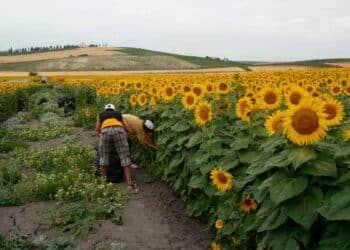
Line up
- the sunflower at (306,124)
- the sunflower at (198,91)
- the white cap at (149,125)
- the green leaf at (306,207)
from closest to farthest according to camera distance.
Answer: the sunflower at (306,124), the green leaf at (306,207), the sunflower at (198,91), the white cap at (149,125)

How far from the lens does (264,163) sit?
4090 mm

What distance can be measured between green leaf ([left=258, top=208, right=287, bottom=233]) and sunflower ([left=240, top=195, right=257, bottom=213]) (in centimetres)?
62

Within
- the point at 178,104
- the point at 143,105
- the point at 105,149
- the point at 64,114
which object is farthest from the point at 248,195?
the point at 64,114

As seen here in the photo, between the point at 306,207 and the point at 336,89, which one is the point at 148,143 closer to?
the point at 336,89

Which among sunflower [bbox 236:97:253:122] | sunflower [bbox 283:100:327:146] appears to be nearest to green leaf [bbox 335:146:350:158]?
sunflower [bbox 283:100:327:146]

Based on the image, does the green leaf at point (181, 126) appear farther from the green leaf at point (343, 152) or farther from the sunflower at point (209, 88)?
the green leaf at point (343, 152)

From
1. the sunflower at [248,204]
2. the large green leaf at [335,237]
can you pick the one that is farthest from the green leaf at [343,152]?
the sunflower at [248,204]

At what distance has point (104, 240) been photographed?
233 inches

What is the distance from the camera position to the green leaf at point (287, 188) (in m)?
3.54

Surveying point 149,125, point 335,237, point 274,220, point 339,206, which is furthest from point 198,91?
point 339,206

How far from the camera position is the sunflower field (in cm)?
347

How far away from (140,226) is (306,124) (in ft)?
11.7

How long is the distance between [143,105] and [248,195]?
218 inches

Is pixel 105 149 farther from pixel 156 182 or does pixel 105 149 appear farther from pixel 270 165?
pixel 270 165
